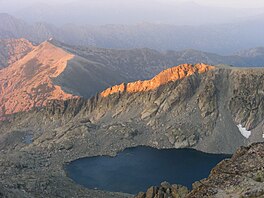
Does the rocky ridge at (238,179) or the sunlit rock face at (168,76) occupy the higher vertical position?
the rocky ridge at (238,179)

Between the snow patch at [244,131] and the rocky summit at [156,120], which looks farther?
the snow patch at [244,131]

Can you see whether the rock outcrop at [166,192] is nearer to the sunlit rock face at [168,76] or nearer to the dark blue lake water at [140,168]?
the dark blue lake water at [140,168]

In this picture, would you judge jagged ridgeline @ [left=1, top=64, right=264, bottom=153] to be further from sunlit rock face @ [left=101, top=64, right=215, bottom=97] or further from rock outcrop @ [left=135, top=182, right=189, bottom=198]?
rock outcrop @ [left=135, top=182, right=189, bottom=198]

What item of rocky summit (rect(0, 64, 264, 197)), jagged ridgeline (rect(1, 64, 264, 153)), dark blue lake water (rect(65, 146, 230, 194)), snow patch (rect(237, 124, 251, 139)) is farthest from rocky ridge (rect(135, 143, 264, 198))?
snow patch (rect(237, 124, 251, 139))

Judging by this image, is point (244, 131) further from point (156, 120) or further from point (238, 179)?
point (238, 179)

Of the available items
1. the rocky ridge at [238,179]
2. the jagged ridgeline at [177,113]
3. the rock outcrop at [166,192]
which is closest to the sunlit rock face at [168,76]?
the jagged ridgeline at [177,113]

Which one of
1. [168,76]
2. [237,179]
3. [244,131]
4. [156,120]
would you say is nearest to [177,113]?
[156,120]
